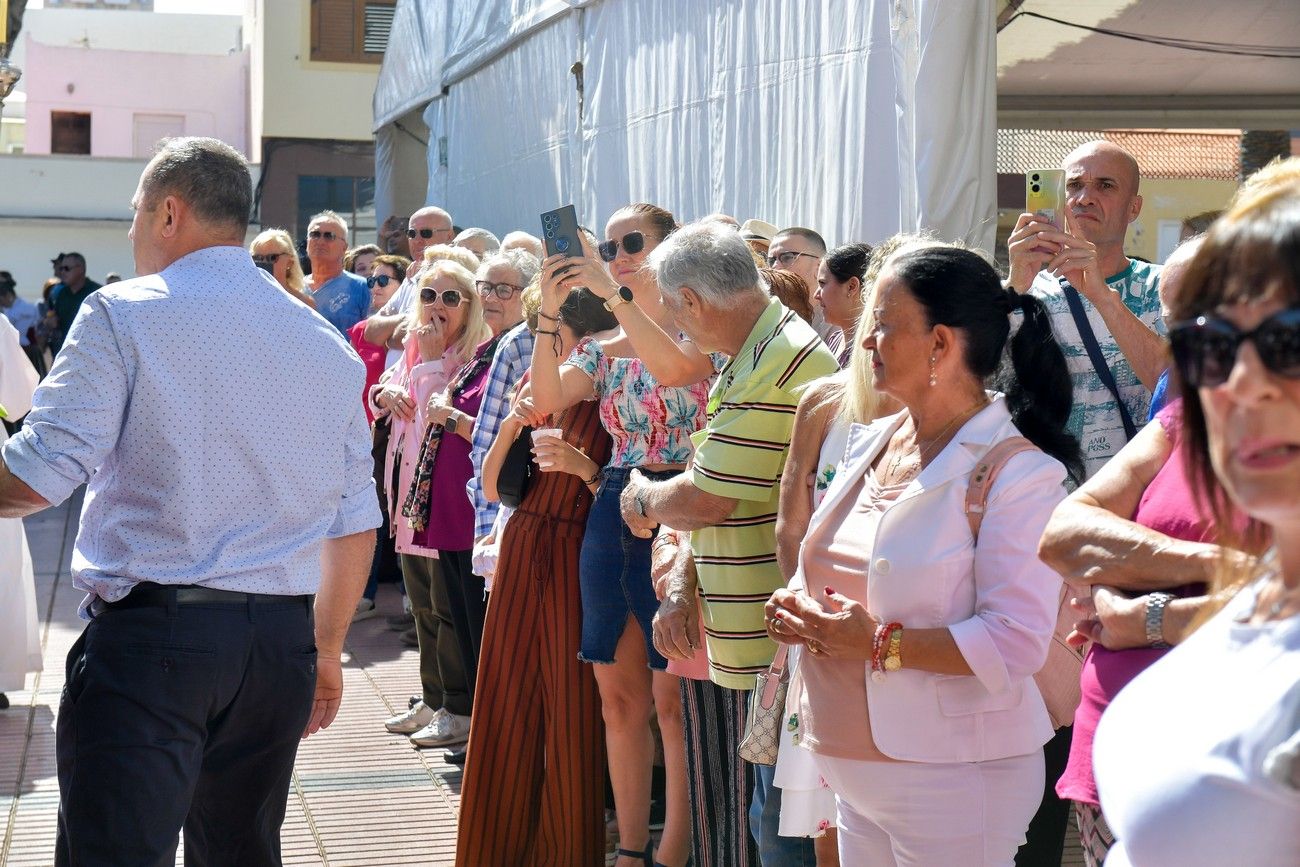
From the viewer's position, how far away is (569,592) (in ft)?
15.7

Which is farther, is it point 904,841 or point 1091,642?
point 904,841

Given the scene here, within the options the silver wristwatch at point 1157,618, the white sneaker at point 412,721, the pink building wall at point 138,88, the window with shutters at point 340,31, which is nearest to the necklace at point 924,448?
the silver wristwatch at point 1157,618

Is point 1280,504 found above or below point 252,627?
above

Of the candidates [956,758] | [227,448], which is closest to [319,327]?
[227,448]

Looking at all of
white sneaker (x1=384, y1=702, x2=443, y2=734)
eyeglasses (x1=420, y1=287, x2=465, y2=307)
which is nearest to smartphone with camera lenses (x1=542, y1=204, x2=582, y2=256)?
eyeglasses (x1=420, y1=287, x2=465, y2=307)

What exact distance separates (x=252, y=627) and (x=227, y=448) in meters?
0.36

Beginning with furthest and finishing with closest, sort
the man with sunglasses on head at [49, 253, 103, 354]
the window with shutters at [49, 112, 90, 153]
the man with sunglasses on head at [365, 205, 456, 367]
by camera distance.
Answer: the window with shutters at [49, 112, 90, 153]
the man with sunglasses on head at [49, 253, 103, 354]
the man with sunglasses on head at [365, 205, 456, 367]

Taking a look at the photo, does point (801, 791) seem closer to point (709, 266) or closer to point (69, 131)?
point (709, 266)

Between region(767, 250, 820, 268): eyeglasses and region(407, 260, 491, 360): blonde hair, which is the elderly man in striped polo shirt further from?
region(407, 260, 491, 360): blonde hair

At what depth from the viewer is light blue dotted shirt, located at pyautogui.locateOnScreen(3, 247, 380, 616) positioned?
2.95 metres

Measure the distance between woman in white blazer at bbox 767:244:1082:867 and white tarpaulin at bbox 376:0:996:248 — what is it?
8.71 ft

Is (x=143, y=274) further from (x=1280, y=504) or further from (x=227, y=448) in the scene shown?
(x=1280, y=504)

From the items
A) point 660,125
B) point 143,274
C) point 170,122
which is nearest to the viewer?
point 143,274

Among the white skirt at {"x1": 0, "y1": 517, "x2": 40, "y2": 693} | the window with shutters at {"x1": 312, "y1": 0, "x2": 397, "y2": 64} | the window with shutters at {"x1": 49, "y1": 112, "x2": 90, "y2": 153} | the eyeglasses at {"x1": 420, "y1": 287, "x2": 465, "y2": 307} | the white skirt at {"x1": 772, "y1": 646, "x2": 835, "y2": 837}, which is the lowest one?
the white skirt at {"x1": 0, "y1": 517, "x2": 40, "y2": 693}
